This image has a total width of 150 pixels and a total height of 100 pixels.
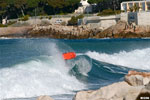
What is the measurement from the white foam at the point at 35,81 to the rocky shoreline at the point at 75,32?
37536mm

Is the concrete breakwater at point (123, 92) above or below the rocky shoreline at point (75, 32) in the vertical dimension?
above

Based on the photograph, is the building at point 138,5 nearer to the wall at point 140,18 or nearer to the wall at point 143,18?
the wall at point 140,18

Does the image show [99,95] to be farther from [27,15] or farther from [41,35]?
[27,15]

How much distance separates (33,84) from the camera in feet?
64.6

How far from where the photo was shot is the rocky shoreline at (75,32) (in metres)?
61.2

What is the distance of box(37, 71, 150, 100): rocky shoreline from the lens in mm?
11305

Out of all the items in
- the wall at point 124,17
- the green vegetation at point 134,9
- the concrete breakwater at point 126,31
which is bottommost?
the concrete breakwater at point 126,31

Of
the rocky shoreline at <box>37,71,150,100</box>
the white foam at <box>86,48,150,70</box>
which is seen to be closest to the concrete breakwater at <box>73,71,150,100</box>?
the rocky shoreline at <box>37,71,150,100</box>

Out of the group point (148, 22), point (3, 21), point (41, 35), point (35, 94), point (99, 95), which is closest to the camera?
point (99, 95)

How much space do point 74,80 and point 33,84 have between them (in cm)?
263

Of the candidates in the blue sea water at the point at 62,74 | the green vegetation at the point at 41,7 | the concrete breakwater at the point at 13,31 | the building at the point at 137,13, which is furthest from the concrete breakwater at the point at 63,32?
the blue sea water at the point at 62,74

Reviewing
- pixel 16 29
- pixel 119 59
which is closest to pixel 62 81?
pixel 119 59

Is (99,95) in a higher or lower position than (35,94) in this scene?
higher

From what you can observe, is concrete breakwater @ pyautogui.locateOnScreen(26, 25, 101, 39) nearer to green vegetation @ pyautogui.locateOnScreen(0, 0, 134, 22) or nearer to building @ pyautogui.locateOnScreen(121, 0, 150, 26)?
building @ pyautogui.locateOnScreen(121, 0, 150, 26)
